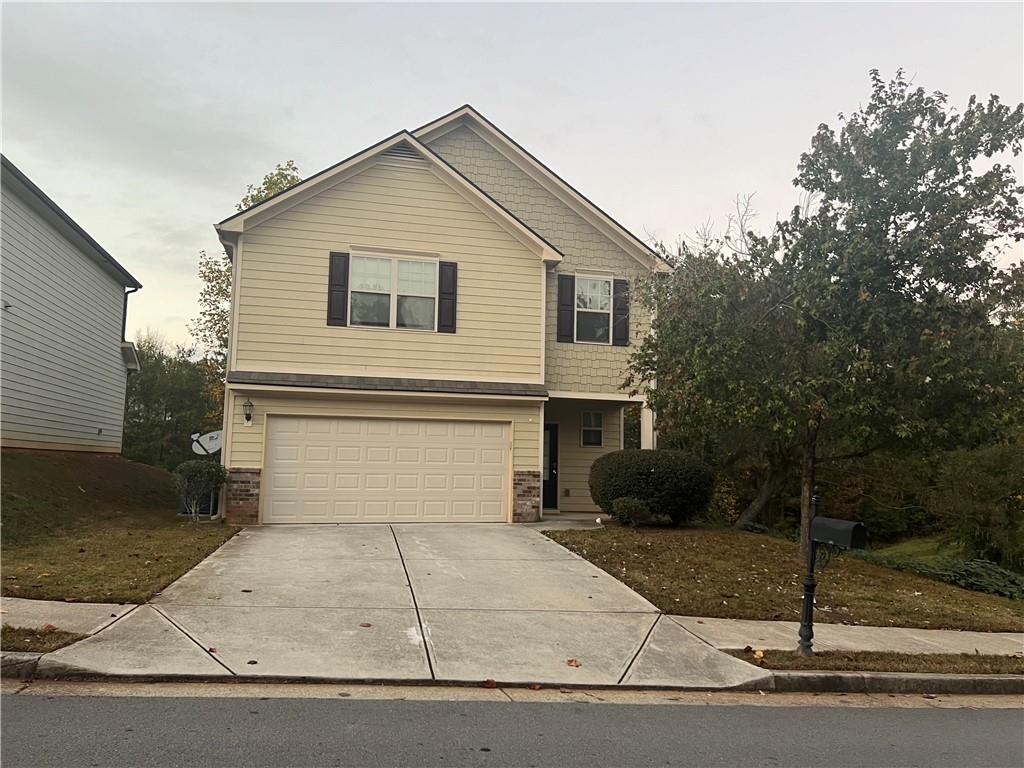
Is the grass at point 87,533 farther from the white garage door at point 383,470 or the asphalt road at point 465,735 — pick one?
the asphalt road at point 465,735

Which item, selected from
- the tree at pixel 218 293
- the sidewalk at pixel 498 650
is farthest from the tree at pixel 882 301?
the tree at pixel 218 293

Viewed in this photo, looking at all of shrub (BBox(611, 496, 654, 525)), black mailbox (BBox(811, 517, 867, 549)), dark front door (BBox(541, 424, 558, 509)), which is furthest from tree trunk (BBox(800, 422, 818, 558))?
dark front door (BBox(541, 424, 558, 509))

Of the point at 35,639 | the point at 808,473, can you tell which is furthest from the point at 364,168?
the point at 35,639

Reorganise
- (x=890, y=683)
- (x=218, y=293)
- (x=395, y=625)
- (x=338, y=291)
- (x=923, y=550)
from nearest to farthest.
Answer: (x=890, y=683) < (x=395, y=625) < (x=338, y=291) < (x=923, y=550) < (x=218, y=293)

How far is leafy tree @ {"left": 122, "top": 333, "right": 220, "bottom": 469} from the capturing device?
29016 mm

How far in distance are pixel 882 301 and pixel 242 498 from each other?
10.9m

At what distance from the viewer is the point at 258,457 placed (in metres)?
13.9

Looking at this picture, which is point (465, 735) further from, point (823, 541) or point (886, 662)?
point (886, 662)

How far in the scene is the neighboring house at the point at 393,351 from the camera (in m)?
14.1

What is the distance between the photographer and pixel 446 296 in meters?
15.2

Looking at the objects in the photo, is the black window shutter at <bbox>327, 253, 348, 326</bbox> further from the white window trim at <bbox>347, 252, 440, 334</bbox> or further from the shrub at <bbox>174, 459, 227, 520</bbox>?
the shrub at <bbox>174, 459, 227, 520</bbox>

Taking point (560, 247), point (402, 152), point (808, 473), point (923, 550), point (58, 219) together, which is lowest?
point (923, 550)

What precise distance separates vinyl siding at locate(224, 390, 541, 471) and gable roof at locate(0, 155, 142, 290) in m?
5.95

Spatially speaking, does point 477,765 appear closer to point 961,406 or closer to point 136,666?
point 136,666
